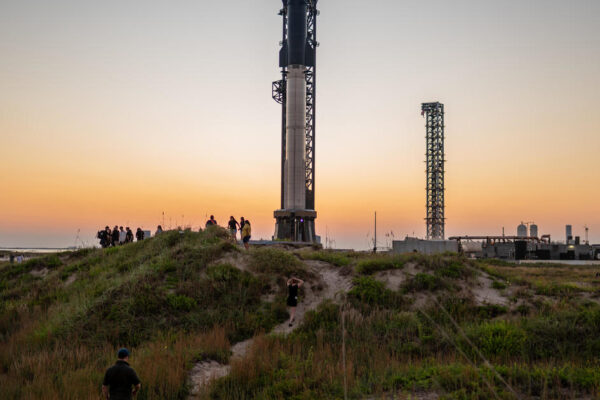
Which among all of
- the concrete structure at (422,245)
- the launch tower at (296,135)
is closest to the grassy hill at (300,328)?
the launch tower at (296,135)

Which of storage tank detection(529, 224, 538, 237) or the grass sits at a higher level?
storage tank detection(529, 224, 538, 237)

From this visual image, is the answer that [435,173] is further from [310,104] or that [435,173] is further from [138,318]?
[138,318]

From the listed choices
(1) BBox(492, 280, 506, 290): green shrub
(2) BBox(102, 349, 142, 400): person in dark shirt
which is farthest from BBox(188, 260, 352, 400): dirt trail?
(1) BBox(492, 280, 506, 290): green shrub

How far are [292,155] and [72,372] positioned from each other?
3805 centimetres

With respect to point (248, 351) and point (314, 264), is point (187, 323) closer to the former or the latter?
point (248, 351)

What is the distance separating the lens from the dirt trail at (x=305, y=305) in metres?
12.7

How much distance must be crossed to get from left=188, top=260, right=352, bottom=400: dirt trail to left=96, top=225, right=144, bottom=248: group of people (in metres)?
18.9

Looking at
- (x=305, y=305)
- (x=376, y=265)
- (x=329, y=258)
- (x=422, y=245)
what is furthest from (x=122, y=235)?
(x=422, y=245)

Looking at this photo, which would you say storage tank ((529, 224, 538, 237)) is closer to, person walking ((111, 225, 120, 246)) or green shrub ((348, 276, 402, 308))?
person walking ((111, 225, 120, 246))

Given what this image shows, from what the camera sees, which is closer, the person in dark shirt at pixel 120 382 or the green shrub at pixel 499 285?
the person in dark shirt at pixel 120 382

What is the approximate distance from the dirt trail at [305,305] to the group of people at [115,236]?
18.9 meters

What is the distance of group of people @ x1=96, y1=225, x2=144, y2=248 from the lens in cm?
3759

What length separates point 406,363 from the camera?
13812 mm

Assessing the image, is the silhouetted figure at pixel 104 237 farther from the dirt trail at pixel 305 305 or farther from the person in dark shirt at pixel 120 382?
the person in dark shirt at pixel 120 382
